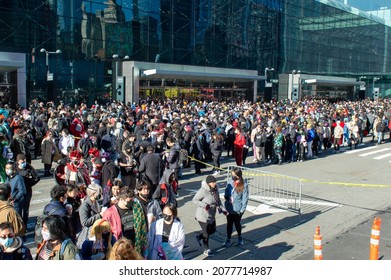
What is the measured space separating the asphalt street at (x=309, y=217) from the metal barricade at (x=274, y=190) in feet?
0.80

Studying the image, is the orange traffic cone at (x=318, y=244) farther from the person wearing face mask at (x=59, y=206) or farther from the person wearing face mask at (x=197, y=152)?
the person wearing face mask at (x=197, y=152)

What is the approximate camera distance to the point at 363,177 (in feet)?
51.4

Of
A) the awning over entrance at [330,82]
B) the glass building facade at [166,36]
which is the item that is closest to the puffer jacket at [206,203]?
the glass building facade at [166,36]

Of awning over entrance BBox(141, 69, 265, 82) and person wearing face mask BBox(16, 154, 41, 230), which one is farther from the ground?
awning over entrance BBox(141, 69, 265, 82)

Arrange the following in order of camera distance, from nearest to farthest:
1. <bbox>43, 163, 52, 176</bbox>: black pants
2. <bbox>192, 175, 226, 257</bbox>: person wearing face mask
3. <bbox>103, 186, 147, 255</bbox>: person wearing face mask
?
<bbox>103, 186, 147, 255</bbox>: person wearing face mask, <bbox>192, 175, 226, 257</bbox>: person wearing face mask, <bbox>43, 163, 52, 176</bbox>: black pants

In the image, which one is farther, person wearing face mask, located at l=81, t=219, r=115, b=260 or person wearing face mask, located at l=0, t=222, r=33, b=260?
person wearing face mask, located at l=81, t=219, r=115, b=260

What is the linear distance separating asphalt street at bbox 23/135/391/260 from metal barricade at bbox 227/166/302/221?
9.6 inches

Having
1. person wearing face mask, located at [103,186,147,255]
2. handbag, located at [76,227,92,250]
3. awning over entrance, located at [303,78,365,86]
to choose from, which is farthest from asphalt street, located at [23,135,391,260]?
awning over entrance, located at [303,78,365,86]

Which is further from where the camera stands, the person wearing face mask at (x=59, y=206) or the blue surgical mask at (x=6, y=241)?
the person wearing face mask at (x=59, y=206)

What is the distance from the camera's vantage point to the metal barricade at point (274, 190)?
11480mm

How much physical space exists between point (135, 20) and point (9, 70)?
38.8 ft

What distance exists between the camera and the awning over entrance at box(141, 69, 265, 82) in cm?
3309

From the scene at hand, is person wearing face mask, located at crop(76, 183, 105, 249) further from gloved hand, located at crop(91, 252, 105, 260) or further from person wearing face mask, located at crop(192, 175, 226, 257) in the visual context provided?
person wearing face mask, located at crop(192, 175, 226, 257)
